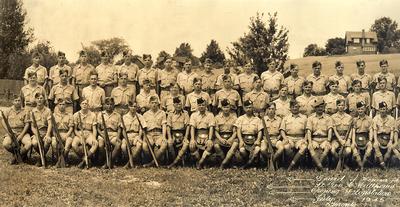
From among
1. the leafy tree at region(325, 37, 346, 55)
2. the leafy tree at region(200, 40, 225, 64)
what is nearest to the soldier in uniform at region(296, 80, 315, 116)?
the leafy tree at region(200, 40, 225, 64)

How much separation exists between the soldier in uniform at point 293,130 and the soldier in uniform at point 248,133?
48 centimetres

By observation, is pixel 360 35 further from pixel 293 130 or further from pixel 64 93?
pixel 64 93

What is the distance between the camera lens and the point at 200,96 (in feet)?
36.9

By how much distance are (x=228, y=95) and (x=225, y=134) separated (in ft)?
3.37

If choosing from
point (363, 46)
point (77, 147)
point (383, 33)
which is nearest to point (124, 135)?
point (77, 147)

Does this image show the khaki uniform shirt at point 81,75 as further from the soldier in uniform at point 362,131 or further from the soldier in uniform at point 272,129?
the soldier in uniform at point 362,131

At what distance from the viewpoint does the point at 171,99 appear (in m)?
11.4

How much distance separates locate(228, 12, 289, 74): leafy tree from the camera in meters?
20.6

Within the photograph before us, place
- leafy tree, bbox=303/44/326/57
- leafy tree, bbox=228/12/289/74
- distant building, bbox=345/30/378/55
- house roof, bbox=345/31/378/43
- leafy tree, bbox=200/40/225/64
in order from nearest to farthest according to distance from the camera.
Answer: leafy tree, bbox=228/12/289/74
leafy tree, bbox=200/40/225/64
leafy tree, bbox=303/44/326/57
distant building, bbox=345/30/378/55
house roof, bbox=345/31/378/43

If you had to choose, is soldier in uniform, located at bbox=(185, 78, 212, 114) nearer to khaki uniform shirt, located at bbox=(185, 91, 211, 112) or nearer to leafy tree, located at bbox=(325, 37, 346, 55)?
khaki uniform shirt, located at bbox=(185, 91, 211, 112)

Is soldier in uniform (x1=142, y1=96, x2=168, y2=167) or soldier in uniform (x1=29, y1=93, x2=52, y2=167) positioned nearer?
soldier in uniform (x1=142, y1=96, x2=168, y2=167)

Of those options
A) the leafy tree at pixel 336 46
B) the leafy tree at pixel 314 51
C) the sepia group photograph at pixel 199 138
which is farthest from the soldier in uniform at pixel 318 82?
the leafy tree at pixel 336 46

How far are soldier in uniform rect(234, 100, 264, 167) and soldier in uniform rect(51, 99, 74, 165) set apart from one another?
334 cm

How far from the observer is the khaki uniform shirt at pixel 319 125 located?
1020 centimetres
